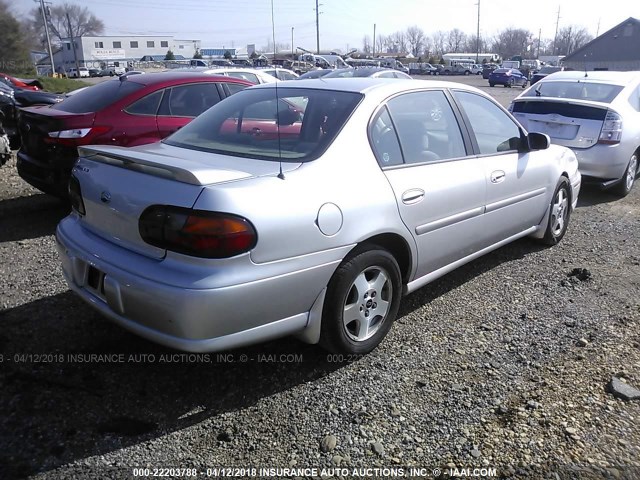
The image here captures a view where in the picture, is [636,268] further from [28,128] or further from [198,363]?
[28,128]

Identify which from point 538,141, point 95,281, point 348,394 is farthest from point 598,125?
point 95,281

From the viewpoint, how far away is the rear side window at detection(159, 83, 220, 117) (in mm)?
6156

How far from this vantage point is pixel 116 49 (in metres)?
95.1

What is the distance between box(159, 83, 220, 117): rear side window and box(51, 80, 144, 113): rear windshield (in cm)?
34

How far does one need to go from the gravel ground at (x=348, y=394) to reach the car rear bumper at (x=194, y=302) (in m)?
0.42

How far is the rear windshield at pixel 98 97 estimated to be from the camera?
577 cm

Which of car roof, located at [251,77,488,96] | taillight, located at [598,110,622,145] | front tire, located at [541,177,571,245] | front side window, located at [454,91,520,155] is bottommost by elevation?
front tire, located at [541,177,571,245]

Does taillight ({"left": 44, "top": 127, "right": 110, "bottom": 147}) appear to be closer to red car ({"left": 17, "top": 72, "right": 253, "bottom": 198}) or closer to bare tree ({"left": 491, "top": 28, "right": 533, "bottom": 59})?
red car ({"left": 17, "top": 72, "right": 253, "bottom": 198})

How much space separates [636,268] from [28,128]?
604 centimetres

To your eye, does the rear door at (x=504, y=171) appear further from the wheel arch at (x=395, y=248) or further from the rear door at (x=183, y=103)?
the rear door at (x=183, y=103)

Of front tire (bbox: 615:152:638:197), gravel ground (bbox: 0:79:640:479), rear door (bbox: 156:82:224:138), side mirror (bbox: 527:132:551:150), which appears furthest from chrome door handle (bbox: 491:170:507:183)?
front tire (bbox: 615:152:638:197)

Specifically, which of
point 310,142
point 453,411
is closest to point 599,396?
point 453,411

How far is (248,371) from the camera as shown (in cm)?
319

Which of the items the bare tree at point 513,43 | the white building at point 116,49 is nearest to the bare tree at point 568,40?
the bare tree at point 513,43
